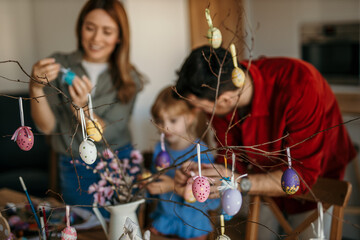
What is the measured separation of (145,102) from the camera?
3.07 m

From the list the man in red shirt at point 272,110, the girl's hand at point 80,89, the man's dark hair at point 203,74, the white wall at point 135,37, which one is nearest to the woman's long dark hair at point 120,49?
the girl's hand at point 80,89

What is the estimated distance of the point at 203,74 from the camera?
1.19 meters

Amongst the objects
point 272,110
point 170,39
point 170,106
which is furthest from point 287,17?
point 272,110

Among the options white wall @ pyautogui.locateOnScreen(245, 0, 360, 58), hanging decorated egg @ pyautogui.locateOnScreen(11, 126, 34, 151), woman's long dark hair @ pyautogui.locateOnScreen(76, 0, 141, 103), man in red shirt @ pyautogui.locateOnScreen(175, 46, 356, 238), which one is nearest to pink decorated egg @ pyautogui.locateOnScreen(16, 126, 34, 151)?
hanging decorated egg @ pyautogui.locateOnScreen(11, 126, 34, 151)

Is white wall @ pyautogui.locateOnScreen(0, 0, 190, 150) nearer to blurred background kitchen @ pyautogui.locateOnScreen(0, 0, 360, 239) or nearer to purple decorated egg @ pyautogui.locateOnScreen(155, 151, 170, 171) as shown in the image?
blurred background kitchen @ pyautogui.locateOnScreen(0, 0, 360, 239)

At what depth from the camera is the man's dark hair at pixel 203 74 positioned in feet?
3.90

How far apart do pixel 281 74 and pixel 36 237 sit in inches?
37.6

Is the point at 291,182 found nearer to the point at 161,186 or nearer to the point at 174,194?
the point at 161,186

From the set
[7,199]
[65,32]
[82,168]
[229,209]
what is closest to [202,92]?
[229,209]

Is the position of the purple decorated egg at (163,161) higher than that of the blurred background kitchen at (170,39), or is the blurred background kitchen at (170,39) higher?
the blurred background kitchen at (170,39)

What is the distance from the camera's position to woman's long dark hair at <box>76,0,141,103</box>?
5.41 ft

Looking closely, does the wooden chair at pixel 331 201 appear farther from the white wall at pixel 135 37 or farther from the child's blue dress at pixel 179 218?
the white wall at pixel 135 37

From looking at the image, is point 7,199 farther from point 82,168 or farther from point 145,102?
point 145,102

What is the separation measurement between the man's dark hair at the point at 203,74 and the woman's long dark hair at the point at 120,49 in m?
0.56
